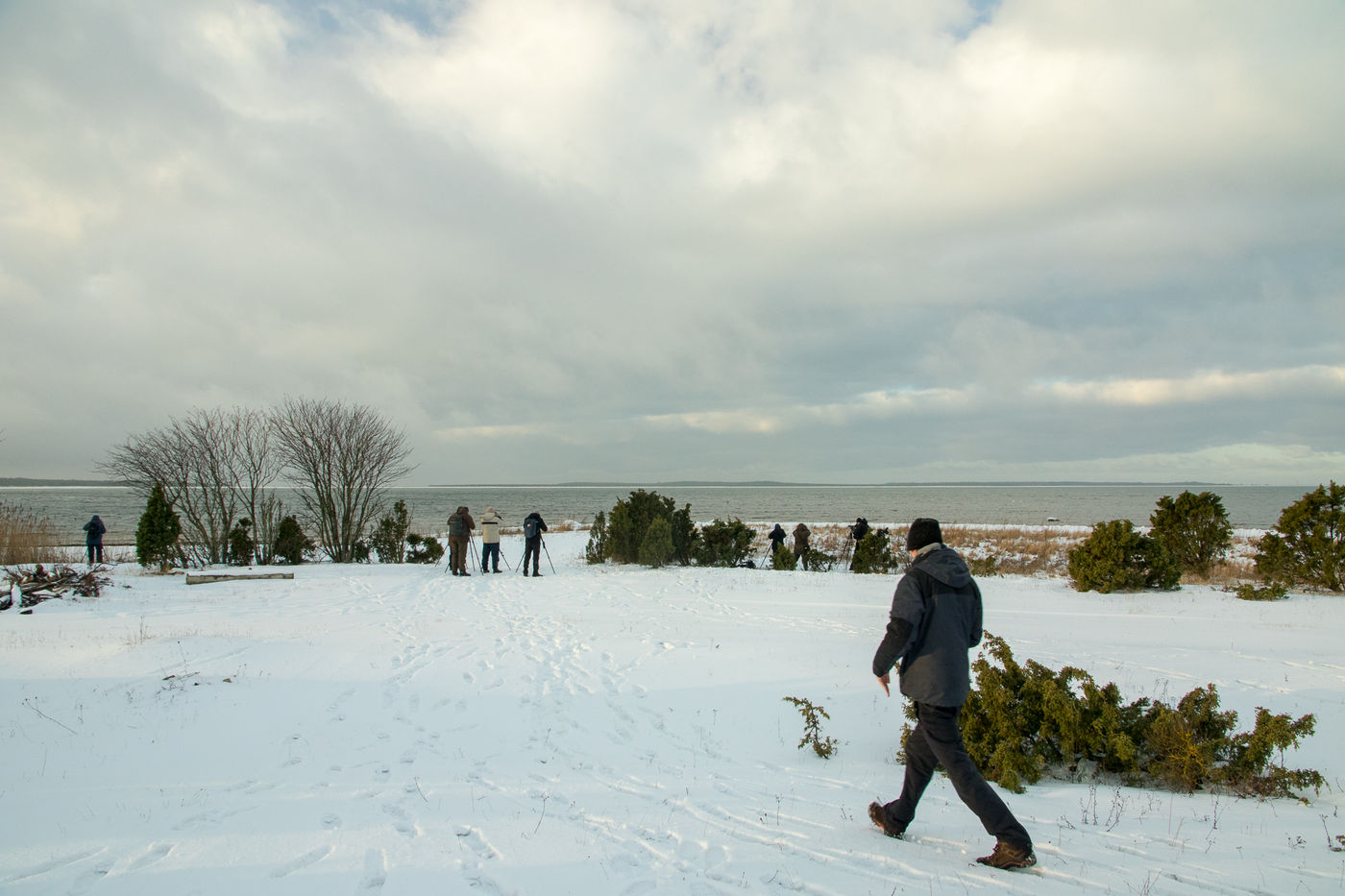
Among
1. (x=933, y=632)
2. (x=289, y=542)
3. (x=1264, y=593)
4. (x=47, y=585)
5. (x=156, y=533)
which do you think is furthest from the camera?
(x=289, y=542)

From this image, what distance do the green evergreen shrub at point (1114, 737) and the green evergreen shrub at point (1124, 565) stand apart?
33.9ft

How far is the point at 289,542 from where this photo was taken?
20.4 metres

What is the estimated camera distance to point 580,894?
3396mm

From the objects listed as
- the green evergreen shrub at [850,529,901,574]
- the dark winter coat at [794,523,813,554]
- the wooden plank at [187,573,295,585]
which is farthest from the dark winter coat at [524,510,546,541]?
the green evergreen shrub at [850,529,901,574]

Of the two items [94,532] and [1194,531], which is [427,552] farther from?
[1194,531]

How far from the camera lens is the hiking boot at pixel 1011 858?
11.6ft

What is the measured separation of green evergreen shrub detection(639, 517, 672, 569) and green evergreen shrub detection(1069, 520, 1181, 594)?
34.2 feet

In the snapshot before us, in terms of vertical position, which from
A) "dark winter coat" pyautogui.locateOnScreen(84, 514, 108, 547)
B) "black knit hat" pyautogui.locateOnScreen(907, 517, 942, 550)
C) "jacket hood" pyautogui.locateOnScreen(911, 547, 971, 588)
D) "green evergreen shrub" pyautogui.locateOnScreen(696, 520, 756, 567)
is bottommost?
"green evergreen shrub" pyautogui.locateOnScreen(696, 520, 756, 567)

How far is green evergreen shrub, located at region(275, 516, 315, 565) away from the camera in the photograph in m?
20.3

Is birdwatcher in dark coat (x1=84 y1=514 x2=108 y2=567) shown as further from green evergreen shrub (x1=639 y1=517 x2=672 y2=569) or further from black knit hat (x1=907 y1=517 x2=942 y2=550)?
black knit hat (x1=907 y1=517 x2=942 y2=550)

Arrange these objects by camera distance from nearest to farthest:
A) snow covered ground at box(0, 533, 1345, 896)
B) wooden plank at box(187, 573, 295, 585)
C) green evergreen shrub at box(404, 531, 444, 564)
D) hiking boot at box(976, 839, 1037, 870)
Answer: hiking boot at box(976, 839, 1037, 870) < snow covered ground at box(0, 533, 1345, 896) < wooden plank at box(187, 573, 295, 585) < green evergreen shrub at box(404, 531, 444, 564)

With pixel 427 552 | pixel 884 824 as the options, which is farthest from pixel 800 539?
pixel 884 824

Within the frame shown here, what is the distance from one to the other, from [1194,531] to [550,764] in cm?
1845

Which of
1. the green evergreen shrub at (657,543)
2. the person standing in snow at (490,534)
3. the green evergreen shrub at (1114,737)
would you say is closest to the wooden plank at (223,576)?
the person standing in snow at (490,534)
